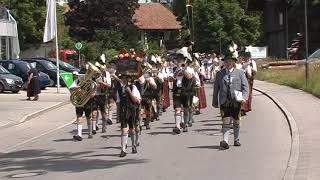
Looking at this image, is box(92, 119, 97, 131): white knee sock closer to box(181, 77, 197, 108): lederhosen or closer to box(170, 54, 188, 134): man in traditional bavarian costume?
box(170, 54, 188, 134): man in traditional bavarian costume

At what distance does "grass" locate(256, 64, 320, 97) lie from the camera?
27112 millimetres

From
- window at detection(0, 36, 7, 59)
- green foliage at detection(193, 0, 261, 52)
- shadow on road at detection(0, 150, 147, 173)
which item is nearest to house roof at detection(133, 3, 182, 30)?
green foliage at detection(193, 0, 261, 52)

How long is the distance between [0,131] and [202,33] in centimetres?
4065

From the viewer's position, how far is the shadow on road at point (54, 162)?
38.8ft

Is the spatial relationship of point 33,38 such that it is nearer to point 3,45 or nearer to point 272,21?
point 3,45

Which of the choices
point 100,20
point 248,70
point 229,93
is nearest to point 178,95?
point 248,70

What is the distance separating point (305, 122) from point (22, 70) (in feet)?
71.4

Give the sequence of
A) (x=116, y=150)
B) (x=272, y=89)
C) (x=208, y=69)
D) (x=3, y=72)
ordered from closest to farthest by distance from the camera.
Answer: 1. (x=116, y=150)
2. (x=272, y=89)
3. (x=3, y=72)
4. (x=208, y=69)

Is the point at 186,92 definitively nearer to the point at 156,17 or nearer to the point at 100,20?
the point at 100,20

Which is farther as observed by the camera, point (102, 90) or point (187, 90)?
point (102, 90)

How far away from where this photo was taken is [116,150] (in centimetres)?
1384

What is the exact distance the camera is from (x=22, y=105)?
2666 centimetres

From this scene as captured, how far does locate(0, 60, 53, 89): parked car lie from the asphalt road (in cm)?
1651

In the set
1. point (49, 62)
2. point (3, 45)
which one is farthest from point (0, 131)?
point (3, 45)
